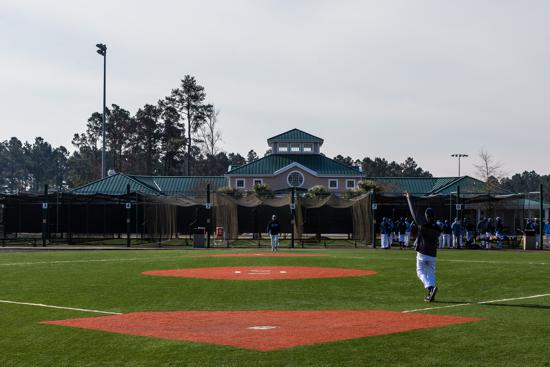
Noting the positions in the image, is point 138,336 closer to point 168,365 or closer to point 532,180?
point 168,365

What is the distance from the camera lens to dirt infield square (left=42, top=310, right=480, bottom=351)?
33.9 feet

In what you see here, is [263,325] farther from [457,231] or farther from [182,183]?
[182,183]

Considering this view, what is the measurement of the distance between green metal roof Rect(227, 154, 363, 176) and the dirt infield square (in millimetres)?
58254

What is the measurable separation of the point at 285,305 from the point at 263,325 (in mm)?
2951

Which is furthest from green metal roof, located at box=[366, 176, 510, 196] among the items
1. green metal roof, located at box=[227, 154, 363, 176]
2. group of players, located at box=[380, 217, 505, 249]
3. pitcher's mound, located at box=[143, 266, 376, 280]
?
pitcher's mound, located at box=[143, 266, 376, 280]

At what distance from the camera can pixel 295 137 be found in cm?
7419

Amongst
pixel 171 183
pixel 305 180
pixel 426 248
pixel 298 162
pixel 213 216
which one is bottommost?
pixel 426 248

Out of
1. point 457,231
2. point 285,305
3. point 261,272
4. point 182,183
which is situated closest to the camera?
point 285,305

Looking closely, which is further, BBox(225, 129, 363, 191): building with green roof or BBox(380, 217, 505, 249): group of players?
BBox(225, 129, 363, 191): building with green roof

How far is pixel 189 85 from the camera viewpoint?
103m

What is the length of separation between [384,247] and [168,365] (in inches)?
1244

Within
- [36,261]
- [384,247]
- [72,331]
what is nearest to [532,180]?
[384,247]

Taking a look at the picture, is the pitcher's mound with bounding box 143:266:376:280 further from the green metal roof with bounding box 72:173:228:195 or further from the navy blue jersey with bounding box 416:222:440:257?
the green metal roof with bounding box 72:173:228:195

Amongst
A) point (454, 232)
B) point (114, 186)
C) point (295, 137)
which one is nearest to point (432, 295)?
point (454, 232)
